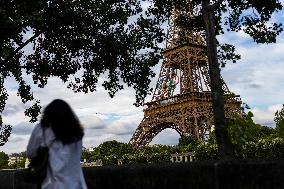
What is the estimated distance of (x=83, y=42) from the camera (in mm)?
12641

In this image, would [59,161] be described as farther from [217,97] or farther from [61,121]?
[217,97]

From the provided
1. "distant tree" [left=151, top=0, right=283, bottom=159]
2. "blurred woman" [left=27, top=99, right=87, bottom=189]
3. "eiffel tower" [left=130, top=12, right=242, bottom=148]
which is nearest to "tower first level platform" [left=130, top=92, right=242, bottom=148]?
"eiffel tower" [left=130, top=12, right=242, bottom=148]

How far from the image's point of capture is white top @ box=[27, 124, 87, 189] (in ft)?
14.4

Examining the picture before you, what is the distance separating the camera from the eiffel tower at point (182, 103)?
55188 millimetres

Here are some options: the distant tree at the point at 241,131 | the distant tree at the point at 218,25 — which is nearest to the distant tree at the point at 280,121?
the distant tree at the point at 241,131

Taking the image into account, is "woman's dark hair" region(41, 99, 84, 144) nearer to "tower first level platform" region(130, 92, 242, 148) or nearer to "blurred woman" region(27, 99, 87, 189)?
"blurred woman" region(27, 99, 87, 189)

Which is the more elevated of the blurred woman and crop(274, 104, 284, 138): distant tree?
crop(274, 104, 284, 138): distant tree

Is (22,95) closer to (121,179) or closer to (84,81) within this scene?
(84,81)

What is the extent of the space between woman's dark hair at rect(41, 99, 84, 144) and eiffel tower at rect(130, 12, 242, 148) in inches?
1940

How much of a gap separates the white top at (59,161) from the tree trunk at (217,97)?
5.65 m

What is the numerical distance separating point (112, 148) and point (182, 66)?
39.2 m

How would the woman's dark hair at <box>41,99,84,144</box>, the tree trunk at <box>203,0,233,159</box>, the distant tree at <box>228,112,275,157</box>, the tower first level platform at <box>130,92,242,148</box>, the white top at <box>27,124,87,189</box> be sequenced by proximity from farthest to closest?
the tower first level platform at <box>130,92,242,148</box> → the distant tree at <box>228,112,275,157</box> → the tree trunk at <box>203,0,233,159</box> → the woman's dark hair at <box>41,99,84,144</box> → the white top at <box>27,124,87,189</box>

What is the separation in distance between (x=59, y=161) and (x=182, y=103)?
172 feet

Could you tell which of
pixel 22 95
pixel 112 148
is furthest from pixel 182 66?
pixel 22 95
